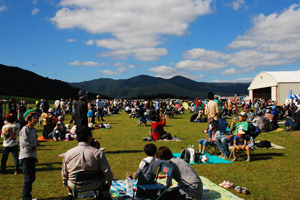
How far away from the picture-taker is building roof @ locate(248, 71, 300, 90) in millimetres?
41931

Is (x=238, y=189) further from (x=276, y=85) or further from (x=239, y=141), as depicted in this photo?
(x=276, y=85)

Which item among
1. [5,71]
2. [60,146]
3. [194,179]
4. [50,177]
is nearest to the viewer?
[194,179]

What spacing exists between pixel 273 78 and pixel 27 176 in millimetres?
45494

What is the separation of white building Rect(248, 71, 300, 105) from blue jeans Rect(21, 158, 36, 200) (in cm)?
4231

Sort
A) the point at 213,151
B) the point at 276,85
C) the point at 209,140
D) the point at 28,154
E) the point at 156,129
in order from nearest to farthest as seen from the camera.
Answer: the point at 28,154, the point at 209,140, the point at 213,151, the point at 156,129, the point at 276,85

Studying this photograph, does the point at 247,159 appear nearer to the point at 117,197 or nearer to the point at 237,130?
the point at 237,130

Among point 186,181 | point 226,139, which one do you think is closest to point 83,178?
point 186,181

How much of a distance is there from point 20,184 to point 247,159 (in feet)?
21.5

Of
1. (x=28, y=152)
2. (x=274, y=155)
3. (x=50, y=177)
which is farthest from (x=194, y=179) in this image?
(x=274, y=155)

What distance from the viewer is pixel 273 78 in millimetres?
43156

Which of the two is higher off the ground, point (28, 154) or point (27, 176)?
point (28, 154)

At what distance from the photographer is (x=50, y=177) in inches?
252

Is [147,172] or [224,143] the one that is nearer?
[147,172]

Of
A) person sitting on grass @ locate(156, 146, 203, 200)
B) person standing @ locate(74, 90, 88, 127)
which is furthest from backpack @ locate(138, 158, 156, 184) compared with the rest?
person standing @ locate(74, 90, 88, 127)
